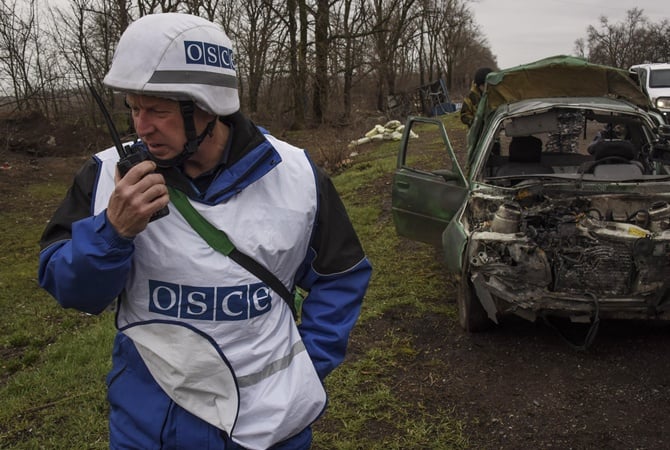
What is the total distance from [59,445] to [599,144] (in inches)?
181

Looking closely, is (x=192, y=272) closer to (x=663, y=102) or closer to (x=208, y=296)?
(x=208, y=296)

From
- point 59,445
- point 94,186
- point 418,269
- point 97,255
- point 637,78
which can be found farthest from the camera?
point 418,269

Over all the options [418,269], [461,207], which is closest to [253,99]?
[418,269]

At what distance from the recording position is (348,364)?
14.8 ft

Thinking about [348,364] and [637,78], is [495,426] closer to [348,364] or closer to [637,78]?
[348,364]

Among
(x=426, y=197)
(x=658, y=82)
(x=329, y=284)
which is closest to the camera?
(x=329, y=284)

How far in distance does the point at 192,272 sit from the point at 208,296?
7cm

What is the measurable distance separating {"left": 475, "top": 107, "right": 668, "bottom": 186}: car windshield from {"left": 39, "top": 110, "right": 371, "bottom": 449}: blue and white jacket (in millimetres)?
3551

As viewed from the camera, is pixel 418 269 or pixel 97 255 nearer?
pixel 97 255

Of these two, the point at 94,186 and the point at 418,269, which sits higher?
the point at 94,186

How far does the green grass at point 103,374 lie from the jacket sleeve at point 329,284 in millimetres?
1967

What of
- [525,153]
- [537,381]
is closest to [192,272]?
[537,381]

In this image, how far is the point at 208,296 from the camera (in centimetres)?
154

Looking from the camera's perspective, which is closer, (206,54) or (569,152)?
(206,54)
